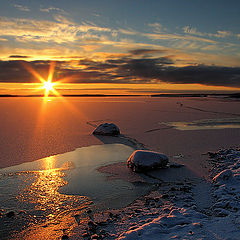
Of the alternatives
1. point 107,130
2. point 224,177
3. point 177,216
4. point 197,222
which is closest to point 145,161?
point 224,177

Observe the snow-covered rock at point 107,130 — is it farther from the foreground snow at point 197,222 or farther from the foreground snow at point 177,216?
the foreground snow at point 197,222

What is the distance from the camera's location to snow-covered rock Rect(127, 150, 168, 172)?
18.2ft

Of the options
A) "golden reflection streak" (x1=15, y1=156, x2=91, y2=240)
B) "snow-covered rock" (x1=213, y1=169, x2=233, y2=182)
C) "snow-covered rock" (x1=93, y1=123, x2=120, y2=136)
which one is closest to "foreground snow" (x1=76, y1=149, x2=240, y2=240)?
"snow-covered rock" (x1=213, y1=169, x2=233, y2=182)

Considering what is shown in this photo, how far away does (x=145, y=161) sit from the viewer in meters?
5.61

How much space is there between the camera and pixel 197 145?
8.18 metres

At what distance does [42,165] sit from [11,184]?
1.25 meters

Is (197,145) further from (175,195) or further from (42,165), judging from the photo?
(42,165)

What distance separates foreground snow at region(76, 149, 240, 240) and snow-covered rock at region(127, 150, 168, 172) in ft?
2.63

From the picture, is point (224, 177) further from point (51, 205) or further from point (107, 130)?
point (107, 130)

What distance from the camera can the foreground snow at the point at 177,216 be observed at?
306cm

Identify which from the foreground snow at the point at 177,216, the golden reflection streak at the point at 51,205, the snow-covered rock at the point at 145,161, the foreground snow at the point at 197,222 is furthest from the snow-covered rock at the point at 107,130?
the foreground snow at the point at 197,222

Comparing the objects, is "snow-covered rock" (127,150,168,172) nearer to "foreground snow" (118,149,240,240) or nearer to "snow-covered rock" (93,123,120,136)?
"foreground snow" (118,149,240,240)

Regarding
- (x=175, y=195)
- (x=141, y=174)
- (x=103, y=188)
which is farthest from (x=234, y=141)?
(x=103, y=188)

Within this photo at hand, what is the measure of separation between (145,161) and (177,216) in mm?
2163
